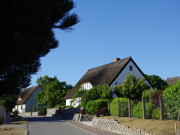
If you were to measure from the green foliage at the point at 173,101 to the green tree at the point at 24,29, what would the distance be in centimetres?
947

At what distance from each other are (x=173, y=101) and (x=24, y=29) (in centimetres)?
1116

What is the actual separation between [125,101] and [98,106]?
6300 mm

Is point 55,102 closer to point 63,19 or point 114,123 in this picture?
point 114,123

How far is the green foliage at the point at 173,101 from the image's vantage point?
15.4 m

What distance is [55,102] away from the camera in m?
60.9

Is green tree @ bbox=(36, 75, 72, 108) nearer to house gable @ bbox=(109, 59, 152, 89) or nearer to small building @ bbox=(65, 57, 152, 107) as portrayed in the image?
small building @ bbox=(65, 57, 152, 107)

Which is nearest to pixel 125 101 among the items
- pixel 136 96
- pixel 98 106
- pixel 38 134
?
pixel 98 106

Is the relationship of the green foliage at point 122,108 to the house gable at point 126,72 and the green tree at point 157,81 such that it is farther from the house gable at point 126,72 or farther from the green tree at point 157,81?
the green tree at point 157,81

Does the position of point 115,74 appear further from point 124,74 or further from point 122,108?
point 122,108

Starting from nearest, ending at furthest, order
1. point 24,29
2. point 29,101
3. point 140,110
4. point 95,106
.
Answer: point 24,29
point 140,110
point 95,106
point 29,101

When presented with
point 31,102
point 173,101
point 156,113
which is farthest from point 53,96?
point 173,101

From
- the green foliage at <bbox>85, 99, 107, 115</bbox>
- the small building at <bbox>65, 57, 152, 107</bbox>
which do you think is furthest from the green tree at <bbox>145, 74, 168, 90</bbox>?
the green foliage at <bbox>85, 99, 107, 115</bbox>

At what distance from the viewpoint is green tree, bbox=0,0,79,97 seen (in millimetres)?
7004

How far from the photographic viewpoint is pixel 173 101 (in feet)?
51.5
